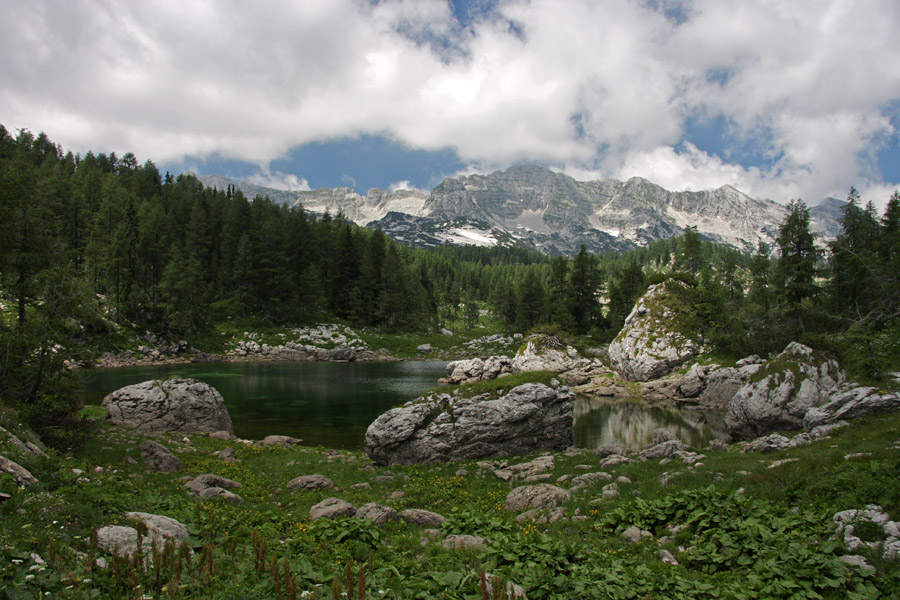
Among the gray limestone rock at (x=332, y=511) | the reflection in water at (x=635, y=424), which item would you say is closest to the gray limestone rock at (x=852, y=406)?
the reflection in water at (x=635, y=424)

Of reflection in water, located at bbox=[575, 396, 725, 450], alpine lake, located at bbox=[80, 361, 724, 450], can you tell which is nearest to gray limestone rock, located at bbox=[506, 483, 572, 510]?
reflection in water, located at bbox=[575, 396, 725, 450]

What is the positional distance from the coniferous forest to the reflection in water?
9978 mm

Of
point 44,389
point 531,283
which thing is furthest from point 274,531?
point 531,283

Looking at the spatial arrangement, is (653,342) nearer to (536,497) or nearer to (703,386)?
(703,386)

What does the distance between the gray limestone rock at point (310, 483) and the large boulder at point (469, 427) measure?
5.61 m

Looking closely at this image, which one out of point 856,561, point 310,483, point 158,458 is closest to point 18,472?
point 310,483

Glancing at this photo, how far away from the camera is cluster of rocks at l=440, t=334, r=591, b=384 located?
56906 mm

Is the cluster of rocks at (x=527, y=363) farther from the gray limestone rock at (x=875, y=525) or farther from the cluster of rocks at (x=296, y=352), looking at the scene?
the gray limestone rock at (x=875, y=525)

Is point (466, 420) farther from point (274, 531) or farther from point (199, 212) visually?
point (199, 212)

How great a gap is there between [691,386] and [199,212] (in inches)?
3912

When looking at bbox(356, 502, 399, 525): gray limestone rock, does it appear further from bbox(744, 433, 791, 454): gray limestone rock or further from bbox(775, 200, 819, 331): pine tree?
bbox(775, 200, 819, 331): pine tree

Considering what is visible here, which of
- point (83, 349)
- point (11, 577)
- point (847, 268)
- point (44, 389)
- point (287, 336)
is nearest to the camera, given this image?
point (11, 577)

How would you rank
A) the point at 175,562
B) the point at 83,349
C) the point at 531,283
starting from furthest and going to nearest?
the point at 531,283 < the point at 83,349 < the point at 175,562

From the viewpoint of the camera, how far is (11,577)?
5.14m
